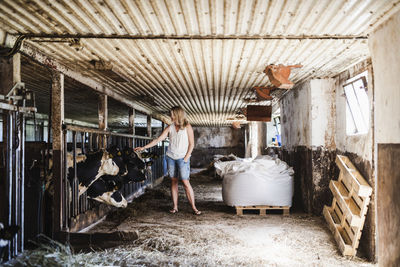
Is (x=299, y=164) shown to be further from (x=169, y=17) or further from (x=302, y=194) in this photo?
(x=169, y=17)

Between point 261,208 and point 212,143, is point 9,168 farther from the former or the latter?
point 212,143

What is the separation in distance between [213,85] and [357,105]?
8.65 ft

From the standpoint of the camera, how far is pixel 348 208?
11.8 feet

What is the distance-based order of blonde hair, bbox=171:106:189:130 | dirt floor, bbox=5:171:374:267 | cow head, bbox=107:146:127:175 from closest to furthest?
1. dirt floor, bbox=5:171:374:267
2. cow head, bbox=107:146:127:175
3. blonde hair, bbox=171:106:189:130

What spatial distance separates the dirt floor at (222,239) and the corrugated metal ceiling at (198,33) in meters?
2.29

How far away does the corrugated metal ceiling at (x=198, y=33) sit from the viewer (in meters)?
2.59

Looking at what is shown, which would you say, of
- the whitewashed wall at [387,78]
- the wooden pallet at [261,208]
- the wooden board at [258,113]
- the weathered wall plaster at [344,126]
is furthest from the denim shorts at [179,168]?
the whitewashed wall at [387,78]

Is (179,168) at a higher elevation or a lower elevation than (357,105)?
lower

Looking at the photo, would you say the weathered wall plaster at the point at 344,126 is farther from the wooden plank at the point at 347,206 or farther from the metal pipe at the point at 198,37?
the metal pipe at the point at 198,37

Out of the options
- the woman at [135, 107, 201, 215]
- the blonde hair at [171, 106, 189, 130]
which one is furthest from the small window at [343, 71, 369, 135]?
the blonde hair at [171, 106, 189, 130]

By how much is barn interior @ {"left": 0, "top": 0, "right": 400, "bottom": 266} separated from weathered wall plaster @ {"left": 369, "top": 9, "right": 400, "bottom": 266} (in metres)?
0.02

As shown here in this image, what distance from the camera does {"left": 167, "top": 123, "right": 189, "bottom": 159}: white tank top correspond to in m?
5.05

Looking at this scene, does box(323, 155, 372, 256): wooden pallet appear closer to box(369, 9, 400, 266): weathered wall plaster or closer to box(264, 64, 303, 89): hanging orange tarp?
box(369, 9, 400, 266): weathered wall plaster

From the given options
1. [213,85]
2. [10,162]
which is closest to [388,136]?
[10,162]
